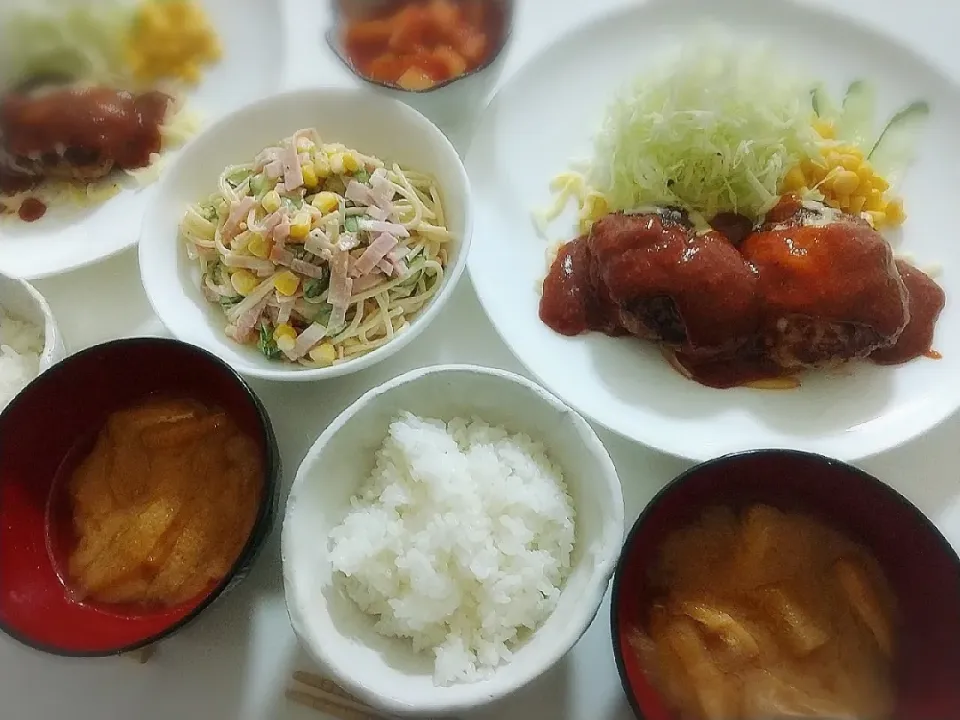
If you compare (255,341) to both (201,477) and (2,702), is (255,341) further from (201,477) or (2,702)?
(2,702)

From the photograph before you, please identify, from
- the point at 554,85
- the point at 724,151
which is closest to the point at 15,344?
the point at 554,85

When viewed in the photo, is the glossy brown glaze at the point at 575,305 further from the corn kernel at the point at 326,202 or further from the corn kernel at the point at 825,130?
→ the corn kernel at the point at 825,130

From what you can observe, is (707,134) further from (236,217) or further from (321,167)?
(236,217)

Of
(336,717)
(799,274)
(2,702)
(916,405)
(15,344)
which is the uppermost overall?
(799,274)

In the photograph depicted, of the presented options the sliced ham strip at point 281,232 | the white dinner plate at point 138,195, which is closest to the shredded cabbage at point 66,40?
the white dinner plate at point 138,195

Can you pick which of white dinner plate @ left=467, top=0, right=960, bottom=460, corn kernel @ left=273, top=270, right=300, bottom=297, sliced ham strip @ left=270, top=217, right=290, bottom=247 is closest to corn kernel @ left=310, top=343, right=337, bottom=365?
corn kernel @ left=273, top=270, right=300, bottom=297
